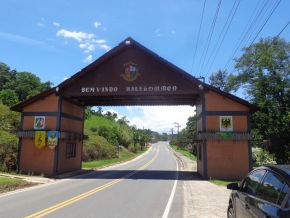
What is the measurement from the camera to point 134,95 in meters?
26.1

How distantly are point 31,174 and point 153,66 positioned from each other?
Answer: 1180cm

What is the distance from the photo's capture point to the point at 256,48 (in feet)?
142

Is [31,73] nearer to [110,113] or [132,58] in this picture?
[110,113]

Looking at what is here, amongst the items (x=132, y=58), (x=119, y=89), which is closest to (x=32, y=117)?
(x=119, y=89)

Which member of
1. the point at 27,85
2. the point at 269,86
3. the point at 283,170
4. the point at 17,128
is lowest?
the point at 283,170

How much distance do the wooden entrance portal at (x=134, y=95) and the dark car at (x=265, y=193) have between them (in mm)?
17730

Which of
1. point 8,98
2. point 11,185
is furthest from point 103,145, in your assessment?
point 11,185

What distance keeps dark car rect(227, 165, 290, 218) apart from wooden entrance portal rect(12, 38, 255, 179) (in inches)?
698

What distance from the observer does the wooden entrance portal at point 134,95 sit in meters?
24.3

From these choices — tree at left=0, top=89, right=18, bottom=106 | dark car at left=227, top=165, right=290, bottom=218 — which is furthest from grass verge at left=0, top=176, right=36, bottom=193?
tree at left=0, top=89, right=18, bottom=106

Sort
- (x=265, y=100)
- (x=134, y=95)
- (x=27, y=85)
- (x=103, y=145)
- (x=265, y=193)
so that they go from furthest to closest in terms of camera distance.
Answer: (x=27, y=85)
(x=103, y=145)
(x=265, y=100)
(x=134, y=95)
(x=265, y=193)

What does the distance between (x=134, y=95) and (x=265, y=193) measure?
2119cm

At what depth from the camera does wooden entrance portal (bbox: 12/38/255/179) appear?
24.3 m

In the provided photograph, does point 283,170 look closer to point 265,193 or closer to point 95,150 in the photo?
point 265,193
